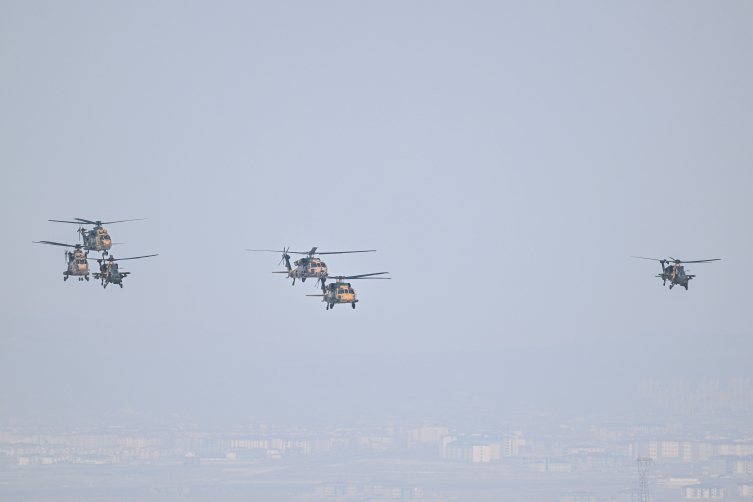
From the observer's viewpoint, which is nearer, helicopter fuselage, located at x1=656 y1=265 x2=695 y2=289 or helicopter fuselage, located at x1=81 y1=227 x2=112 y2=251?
helicopter fuselage, located at x1=656 y1=265 x2=695 y2=289

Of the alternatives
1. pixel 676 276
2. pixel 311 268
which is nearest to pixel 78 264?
pixel 311 268

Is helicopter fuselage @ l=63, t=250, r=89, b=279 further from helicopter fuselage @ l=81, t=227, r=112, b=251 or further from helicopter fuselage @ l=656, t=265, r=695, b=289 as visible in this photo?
helicopter fuselage @ l=656, t=265, r=695, b=289

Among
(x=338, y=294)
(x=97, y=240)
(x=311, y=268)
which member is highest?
(x=97, y=240)

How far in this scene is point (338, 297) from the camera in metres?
131

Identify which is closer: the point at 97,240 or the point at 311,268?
the point at 311,268

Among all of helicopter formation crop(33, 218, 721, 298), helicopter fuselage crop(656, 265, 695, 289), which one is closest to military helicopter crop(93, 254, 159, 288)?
helicopter formation crop(33, 218, 721, 298)

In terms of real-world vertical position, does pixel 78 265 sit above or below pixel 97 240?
below

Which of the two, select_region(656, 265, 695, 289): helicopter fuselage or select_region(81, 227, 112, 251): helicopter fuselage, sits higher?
select_region(81, 227, 112, 251): helicopter fuselage

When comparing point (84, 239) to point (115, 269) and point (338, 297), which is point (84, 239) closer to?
point (115, 269)

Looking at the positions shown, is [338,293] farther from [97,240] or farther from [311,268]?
[97,240]

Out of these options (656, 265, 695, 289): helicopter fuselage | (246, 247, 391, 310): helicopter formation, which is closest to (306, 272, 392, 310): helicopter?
(246, 247, 391, 310): helicopter formation

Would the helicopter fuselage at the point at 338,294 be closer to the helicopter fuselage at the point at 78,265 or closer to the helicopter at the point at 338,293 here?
the helicopter at the point at 338,293

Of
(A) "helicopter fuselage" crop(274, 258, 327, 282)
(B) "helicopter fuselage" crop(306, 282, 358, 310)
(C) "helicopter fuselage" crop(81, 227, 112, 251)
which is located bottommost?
(B) "helicopter fuselage" crop(306, 282, 358, 310)

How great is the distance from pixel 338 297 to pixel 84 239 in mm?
43349
